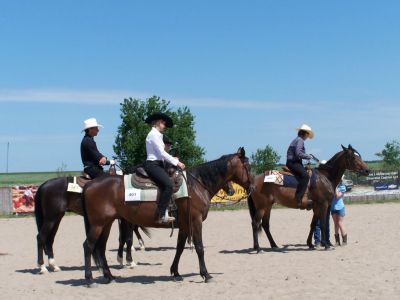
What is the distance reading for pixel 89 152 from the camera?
10977mm

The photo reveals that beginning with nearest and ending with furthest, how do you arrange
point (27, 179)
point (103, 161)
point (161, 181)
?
point (161, 181) < point (103, 161) < point (27, 179)

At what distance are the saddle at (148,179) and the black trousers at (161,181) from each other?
0.42 ft

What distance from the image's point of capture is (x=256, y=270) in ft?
34.1

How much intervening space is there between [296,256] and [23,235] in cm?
1073

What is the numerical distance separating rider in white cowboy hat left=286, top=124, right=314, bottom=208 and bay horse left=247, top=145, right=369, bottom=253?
286 millimetres

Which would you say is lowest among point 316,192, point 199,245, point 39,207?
point 199,245

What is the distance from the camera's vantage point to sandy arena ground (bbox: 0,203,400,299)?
27.8 ft

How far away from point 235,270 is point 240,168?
77.3 inches

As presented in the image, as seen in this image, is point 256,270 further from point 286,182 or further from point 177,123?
point 177,123

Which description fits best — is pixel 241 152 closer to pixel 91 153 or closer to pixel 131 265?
pixel 91 153

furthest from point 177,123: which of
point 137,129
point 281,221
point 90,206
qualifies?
point 90,206

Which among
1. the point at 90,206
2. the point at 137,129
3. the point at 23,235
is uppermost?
the point at 137,129

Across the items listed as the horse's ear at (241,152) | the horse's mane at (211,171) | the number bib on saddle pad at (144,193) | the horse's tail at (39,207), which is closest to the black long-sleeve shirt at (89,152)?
the horse's tail at (39,207)

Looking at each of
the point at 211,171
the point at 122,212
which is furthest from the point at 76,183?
the point at 211,171
